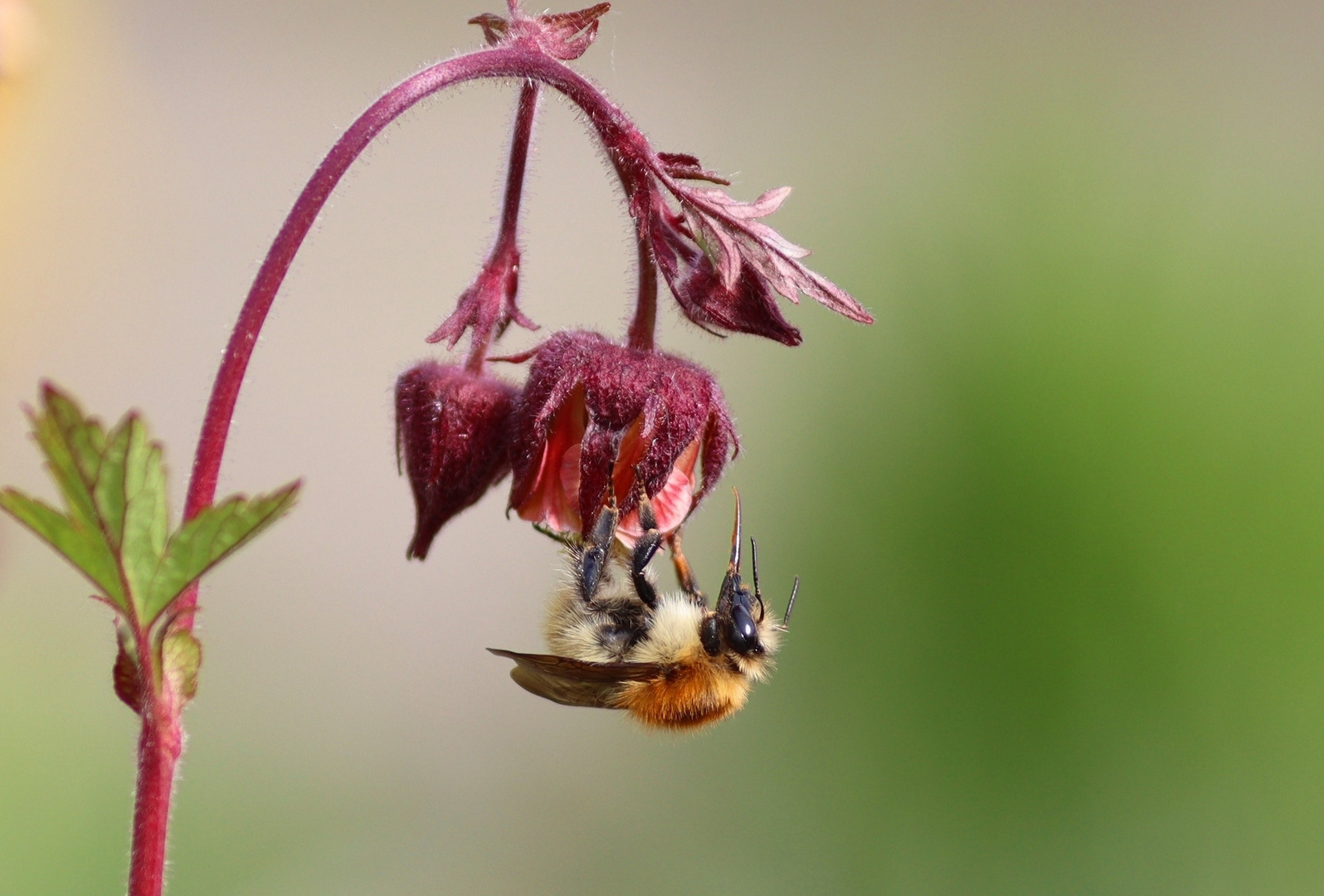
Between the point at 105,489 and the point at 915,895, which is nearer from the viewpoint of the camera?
the point at 105,489

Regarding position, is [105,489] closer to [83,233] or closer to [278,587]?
[278,587]

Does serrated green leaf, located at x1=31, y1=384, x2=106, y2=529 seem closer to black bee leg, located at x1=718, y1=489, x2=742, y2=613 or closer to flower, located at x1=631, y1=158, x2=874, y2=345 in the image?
flower, located at x1=631, y1=158, x2=874, y2=345

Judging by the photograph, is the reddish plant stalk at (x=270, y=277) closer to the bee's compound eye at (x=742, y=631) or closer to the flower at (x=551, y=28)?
the flower at (x=551, y=28)

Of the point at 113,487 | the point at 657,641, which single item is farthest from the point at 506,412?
the point at 113,487

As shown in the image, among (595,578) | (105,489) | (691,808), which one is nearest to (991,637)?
(691,808)

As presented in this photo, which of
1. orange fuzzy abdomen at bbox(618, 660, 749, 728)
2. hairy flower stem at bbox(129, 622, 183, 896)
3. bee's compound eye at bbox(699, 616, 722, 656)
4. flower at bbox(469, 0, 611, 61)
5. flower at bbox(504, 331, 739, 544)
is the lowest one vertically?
hairy flower stem at bbox(129, 622, 183, 896)

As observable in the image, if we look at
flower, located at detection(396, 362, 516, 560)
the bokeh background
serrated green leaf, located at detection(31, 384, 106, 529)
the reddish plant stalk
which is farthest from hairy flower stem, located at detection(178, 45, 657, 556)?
the bokeh background
